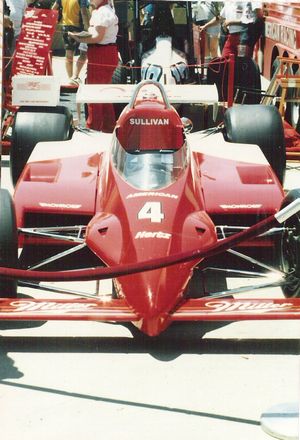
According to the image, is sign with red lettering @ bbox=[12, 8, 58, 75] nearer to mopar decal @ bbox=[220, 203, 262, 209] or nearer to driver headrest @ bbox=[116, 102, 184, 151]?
driver headrest @ bbox=[116, 102, 184, 151]

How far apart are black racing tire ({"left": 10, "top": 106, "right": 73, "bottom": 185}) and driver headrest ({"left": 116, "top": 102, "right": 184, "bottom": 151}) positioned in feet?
3.53

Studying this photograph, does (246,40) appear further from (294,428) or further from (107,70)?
(294,428)

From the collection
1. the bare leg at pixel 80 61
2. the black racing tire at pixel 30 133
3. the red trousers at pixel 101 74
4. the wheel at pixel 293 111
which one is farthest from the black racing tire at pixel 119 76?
the black racing tire at pixel 30 133

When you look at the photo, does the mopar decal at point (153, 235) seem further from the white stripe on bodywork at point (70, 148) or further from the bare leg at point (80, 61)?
the bare leg at point (80, 61)

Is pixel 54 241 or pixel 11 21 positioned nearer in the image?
pixel 54 241

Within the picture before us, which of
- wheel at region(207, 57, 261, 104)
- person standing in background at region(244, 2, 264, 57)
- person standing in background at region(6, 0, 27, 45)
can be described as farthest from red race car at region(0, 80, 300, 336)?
wheel at region(207, 57, 261, 104)

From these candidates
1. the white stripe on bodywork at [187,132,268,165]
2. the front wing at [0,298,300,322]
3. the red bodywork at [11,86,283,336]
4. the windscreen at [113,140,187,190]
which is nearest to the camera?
the front wing at [0,298,300,322]

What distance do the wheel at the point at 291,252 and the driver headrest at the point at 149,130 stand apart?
661 millimetres

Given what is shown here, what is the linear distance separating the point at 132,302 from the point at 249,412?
689 mm

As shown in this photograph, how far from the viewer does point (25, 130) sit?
5.38m

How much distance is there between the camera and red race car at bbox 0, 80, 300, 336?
11.3ft

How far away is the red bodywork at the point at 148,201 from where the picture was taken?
11.7ft

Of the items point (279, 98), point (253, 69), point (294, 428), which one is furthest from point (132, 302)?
point (253, 69)

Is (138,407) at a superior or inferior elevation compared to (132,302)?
inferior
